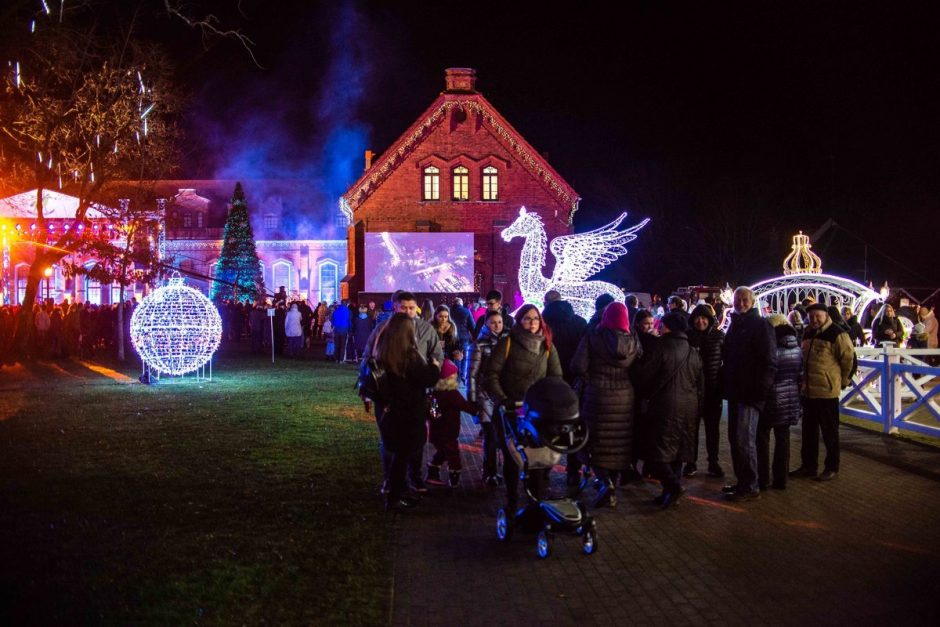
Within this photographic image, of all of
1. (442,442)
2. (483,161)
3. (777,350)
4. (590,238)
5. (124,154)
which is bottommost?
(442,442)

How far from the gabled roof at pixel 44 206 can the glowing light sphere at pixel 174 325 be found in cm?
839

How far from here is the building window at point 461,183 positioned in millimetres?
38375

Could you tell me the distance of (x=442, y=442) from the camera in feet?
27.4

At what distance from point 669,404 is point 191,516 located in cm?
450

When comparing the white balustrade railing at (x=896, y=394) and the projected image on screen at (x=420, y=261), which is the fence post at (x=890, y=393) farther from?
the projected image on screen at (x=420, y=261)

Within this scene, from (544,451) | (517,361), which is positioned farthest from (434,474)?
(544,451)

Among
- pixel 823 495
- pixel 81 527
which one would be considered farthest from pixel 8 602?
pixel 823 495

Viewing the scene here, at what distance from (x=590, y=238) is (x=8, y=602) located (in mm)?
20671

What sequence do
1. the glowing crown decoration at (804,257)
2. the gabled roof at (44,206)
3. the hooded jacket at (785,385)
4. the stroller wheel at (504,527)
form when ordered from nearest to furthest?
the stroller wheel at (504,527), the hooded jacket at (785,385), the glowing crown decoration at (804,257), the gabled roof at (44,206)

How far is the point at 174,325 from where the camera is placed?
17.2 metres

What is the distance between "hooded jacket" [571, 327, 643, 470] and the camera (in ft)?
23.4

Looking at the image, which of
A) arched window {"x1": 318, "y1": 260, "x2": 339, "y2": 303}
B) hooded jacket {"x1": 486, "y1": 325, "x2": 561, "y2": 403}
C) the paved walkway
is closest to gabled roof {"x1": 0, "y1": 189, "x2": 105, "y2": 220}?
the paved walkway

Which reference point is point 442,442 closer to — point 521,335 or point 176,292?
point 521,335

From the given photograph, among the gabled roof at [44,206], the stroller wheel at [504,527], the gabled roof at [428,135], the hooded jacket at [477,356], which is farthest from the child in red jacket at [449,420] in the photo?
the gabled roof at [428,135]
